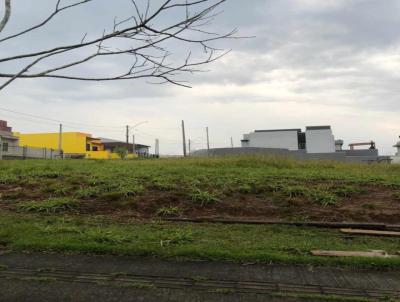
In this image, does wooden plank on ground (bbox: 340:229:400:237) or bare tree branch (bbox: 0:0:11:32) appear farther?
wooden plank on ground (bbox: 340:229:400:237)

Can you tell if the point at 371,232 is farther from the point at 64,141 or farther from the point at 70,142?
the point at 64,141

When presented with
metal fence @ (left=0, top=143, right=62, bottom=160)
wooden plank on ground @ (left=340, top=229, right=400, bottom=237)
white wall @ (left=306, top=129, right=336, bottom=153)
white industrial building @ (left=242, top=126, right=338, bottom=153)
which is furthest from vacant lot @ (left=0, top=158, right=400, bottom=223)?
white industrial building @ (left=242, top=126, right=338, bottom=153)

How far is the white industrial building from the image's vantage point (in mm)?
58438

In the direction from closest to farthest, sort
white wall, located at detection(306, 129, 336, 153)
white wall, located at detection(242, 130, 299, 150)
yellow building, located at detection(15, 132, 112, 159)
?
white wall, located at detection(306, 129, 336, 153) → white wall, located at detection(242, 130, 299, 150) → yellow building, located at detection(15, 132, 112, 159)

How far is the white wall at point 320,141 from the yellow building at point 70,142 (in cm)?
2670

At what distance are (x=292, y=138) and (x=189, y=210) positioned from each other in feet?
178

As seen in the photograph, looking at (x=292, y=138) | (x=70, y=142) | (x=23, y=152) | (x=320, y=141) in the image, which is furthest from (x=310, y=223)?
(x=70, y=142)

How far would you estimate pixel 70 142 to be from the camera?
66062mm

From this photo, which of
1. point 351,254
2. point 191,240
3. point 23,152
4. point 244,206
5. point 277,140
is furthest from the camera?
point 277,140

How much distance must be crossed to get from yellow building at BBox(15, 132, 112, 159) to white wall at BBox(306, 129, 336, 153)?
26701 millimetres

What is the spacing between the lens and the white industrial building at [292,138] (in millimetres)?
58438

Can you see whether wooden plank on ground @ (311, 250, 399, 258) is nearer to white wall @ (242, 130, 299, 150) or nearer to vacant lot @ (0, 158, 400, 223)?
vacant lot @ (0, 158, 400, 223)

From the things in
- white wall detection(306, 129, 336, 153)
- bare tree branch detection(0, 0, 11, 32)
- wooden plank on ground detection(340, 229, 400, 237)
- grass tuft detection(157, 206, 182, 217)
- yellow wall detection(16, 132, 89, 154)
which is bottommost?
wooden plank on ground detection(340, 229, 400, 237)

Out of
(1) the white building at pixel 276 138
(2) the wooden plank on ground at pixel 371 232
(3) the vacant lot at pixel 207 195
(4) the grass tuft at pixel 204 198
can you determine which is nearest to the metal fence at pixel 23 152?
(1) the white building at pixel 276 138
